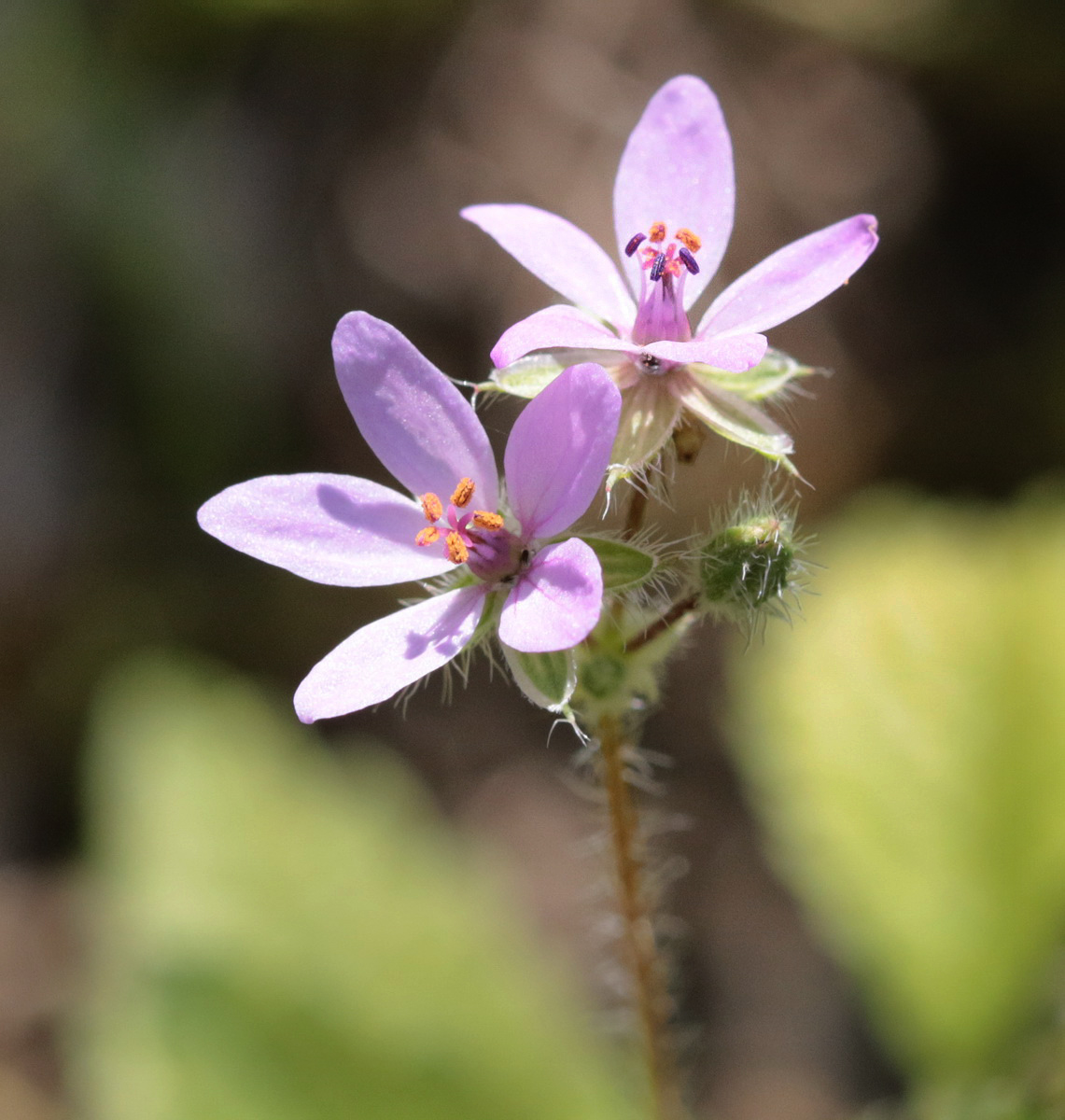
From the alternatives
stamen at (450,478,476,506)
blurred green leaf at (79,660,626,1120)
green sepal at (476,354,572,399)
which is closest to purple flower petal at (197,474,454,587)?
stamen at (450,478,476,506)

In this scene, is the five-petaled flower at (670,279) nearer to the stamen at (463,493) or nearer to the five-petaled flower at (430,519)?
the five-petaled flower at (430,519)

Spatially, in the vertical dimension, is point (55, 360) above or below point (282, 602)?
above

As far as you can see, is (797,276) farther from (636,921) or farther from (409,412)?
(636,921)

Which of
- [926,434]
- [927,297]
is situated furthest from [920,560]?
[927,297]

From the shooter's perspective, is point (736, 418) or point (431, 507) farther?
point (431, 507)

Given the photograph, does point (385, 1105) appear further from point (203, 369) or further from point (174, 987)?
point (203, 369)

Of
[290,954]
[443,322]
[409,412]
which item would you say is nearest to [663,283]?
[409,412]

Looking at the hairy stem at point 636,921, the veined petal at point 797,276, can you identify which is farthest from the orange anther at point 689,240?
the hairy stem at point 636,921
